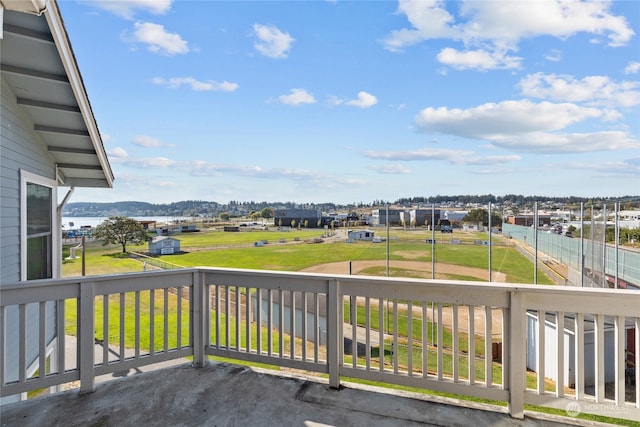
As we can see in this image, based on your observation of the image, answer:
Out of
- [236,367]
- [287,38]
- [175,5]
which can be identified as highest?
[287,38]

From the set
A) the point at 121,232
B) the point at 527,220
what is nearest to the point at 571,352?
the point at 527,220

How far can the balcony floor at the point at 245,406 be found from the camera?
217 cm

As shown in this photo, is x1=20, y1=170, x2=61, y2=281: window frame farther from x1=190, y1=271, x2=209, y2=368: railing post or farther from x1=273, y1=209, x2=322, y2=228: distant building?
x1=273, y1=209, x2=322, y2=228: distant building

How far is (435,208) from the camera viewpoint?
11.9 meters

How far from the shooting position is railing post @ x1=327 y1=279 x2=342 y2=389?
2.61m

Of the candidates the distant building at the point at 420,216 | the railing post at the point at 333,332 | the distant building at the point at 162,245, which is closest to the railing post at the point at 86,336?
the railing post at the point at 333,332

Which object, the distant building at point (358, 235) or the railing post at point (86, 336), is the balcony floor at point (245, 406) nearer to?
the railing post at point (86, 336)

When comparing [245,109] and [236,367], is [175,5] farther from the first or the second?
[245,109]

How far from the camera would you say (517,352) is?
7.27 ft

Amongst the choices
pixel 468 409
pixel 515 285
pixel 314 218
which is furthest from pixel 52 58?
pixel 314 218

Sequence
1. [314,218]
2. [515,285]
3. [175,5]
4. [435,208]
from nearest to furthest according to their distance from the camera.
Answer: [515,285] < [175,5] < [435,208] < [314,218]

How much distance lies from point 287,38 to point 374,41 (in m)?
2.27

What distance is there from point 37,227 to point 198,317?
301 centimetres

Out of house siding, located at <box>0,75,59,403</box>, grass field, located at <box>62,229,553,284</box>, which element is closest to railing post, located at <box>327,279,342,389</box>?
house siding, located at <box>0,75,59,403</box>
